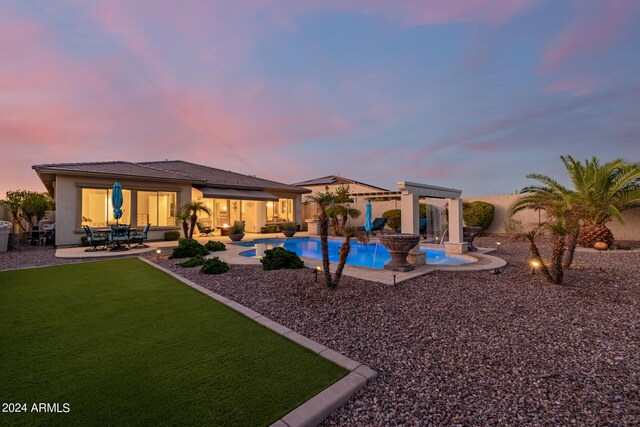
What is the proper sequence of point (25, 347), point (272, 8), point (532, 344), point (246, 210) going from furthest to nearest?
point (246, 210) < point (272, 8) < point (532, 344) < point (25, 347)

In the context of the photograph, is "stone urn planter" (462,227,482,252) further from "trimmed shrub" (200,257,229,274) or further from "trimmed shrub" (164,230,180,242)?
"trimmed shrub" (164,230,180,242)

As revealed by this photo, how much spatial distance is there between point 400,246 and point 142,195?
1895 centimetres

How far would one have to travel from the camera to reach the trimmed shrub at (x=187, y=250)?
13048 millimetres

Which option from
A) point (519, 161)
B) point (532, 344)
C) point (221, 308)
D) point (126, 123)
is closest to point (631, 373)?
point (532, 344)

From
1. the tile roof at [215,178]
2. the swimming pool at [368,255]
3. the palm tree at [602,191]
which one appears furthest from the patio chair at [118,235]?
the palm tree at [602,191]

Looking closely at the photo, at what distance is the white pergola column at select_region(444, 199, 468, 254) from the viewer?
13688 mm

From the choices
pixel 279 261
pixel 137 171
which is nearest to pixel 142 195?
pixel 137 171

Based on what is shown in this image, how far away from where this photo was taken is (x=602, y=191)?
50.2ft

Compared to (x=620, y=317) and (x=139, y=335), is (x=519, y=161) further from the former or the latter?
(x=139, y=335)

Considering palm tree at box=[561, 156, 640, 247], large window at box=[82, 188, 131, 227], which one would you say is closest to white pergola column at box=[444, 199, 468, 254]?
palm tree at box=[561, 156, 640, 247]

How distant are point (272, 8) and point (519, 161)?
875 inches

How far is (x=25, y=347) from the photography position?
13.6ft

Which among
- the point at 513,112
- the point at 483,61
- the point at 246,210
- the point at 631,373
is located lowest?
the point at 631,373

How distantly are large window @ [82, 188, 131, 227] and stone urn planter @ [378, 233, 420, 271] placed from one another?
18.1 meters
